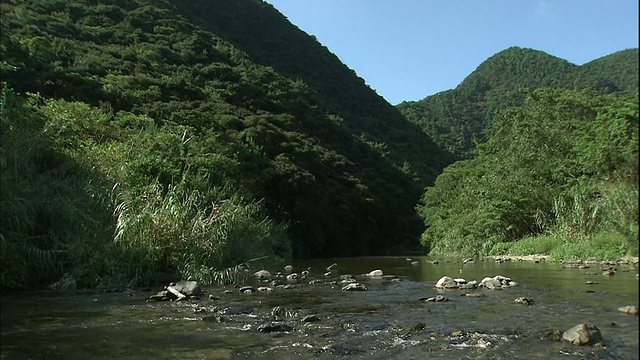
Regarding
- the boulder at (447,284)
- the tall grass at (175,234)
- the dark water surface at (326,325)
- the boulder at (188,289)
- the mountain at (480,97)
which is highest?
the mountain at (480,97)

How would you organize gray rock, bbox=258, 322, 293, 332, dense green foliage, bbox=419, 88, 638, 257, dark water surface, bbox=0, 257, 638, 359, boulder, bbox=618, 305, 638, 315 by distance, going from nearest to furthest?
boulder, bbox=618, 305, 638, 315
dark water surface, bbox=0, 257, 638, 359
gray rock, bbox=258, 322, 293, 332
dense green foliage, bbox=419, 88, 638, 257

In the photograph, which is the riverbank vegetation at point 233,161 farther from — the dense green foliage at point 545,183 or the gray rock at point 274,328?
the gray rock at point 274,328

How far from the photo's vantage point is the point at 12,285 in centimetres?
984

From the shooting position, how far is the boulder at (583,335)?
561 centimetres

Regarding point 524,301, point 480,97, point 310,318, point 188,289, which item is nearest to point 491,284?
point 524,301

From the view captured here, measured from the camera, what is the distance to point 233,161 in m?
33.0

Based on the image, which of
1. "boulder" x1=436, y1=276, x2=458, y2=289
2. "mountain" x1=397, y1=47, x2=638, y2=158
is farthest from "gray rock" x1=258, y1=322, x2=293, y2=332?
"mountain" x1=397, y1=47, x2=638, y2=158

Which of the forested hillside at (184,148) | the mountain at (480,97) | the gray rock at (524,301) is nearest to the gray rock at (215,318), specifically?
the forested hillside at (184,148)

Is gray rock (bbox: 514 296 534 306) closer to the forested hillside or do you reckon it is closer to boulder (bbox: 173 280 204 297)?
boulder (bbox: 173 280 204 297)

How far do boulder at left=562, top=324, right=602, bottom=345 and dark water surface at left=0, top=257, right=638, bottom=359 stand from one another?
135 mm

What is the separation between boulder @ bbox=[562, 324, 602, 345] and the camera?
5.61m

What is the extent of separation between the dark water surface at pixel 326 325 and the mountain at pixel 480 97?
2611 inches

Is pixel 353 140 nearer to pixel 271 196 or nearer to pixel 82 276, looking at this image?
pixel 271 196

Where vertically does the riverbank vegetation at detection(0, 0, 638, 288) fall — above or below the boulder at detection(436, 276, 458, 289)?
above
